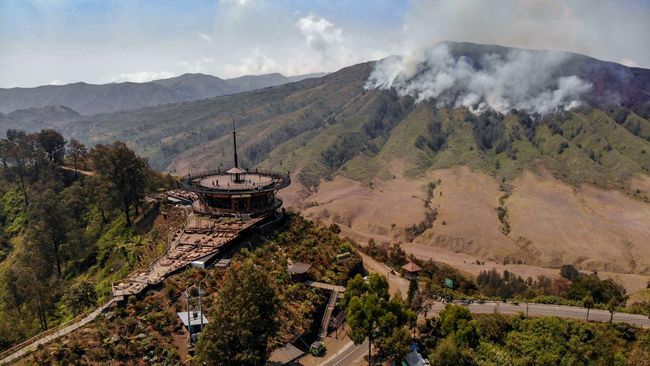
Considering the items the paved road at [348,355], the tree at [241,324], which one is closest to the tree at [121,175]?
the tree at [241,324]

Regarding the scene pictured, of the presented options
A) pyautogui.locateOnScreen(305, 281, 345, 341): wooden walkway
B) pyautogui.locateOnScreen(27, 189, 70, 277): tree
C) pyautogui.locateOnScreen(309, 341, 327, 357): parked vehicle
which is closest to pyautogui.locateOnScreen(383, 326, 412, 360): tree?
pyautogui.locateOnScreen(309, 341, 327, 357): parked vehicle

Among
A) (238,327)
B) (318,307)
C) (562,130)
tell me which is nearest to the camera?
(238,327)

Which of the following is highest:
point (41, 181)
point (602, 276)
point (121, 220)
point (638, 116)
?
point (638, 116)

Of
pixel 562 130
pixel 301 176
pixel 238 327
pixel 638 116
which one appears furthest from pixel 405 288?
pixel 638 116

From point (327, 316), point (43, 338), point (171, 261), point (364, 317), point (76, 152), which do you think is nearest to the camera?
point (43, 338)

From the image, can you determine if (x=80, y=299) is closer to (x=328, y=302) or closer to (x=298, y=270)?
(x=298, y=270)

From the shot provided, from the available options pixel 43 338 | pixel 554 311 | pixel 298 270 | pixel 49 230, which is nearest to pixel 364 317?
pixel 298 270

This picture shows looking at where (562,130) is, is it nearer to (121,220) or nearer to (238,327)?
(121,220)
